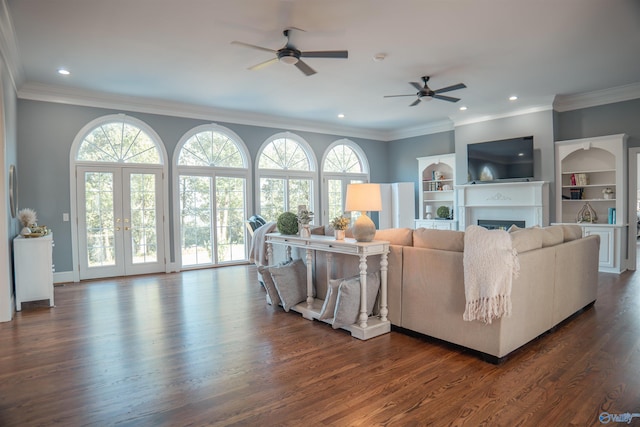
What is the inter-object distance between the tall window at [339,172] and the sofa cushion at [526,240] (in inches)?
227

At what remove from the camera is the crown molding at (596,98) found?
6.00 metres

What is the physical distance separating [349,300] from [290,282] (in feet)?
3.19

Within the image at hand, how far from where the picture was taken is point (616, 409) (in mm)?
2146

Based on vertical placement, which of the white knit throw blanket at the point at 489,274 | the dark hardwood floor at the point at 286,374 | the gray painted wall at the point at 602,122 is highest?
the gray painted wall at the point at 602,122

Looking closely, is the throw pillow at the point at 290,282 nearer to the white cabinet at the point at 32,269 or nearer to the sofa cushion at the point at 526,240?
the sofa cushion at the point at 526,240

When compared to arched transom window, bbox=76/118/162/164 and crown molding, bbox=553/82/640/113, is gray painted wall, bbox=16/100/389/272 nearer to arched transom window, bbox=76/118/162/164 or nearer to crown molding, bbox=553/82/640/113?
arched transom window, bbox=76/118/162/164

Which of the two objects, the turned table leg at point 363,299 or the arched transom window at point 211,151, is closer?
the turned table leg at point 363,299

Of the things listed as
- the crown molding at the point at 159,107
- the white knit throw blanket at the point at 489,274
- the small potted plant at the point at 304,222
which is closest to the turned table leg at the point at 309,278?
the small potted plant at the point at 304,222

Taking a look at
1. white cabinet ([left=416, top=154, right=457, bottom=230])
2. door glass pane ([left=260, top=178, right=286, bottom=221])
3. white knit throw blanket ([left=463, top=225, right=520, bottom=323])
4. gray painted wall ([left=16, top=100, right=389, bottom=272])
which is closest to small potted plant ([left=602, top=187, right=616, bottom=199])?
white cabinet ([left=416, top=154, right=457, bottom=230])

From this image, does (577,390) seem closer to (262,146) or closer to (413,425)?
(413,425)

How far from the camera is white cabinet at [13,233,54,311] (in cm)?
440

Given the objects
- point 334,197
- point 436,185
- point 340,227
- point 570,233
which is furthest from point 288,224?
point 436,185

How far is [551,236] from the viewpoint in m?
3.46

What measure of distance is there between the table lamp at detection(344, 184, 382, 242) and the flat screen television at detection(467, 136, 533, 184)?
4.65 metres
